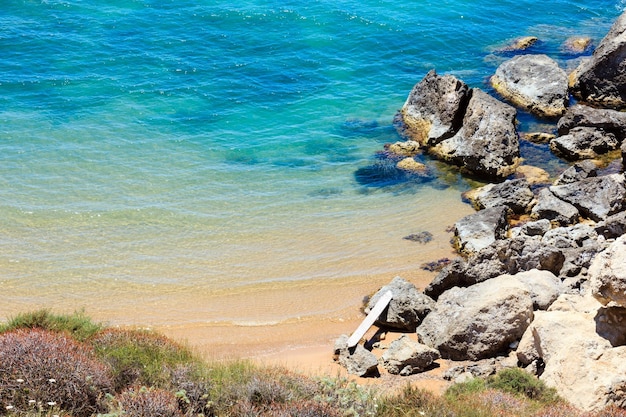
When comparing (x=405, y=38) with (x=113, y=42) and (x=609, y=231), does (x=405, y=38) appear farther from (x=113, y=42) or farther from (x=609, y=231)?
(x=609, y=231)

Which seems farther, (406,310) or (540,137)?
(540,137)

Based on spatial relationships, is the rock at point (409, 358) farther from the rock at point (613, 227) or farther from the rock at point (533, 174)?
the rock at point (533, 174)

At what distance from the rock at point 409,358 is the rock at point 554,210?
24.4ft

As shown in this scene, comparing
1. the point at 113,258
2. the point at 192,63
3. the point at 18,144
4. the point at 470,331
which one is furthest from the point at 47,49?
the point at 470,331

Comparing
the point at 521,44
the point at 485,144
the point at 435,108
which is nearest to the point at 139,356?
the point at 485,144

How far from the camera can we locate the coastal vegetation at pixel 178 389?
9930 mm

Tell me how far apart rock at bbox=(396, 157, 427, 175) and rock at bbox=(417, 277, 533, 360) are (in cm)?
926

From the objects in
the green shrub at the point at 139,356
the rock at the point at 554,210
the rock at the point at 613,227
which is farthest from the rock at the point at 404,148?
the green shrub at the point at 139,356

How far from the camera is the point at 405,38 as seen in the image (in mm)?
36219

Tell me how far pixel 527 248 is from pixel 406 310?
3522mm

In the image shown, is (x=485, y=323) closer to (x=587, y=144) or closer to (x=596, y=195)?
(x=596, y=195)

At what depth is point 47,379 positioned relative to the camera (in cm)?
1002

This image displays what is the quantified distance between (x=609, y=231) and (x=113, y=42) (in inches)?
949

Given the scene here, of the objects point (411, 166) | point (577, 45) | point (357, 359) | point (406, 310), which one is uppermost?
point (577, 45)
